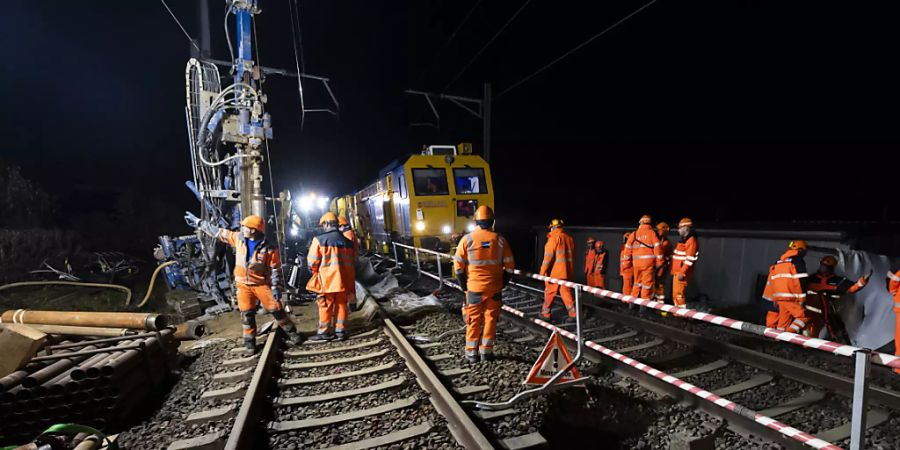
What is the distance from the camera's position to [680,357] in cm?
445

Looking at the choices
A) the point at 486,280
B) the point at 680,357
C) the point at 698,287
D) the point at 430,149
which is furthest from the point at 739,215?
the point at 486,280

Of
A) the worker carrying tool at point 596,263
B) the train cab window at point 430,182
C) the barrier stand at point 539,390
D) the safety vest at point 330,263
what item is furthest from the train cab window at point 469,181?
the barrier stand at point 539,390

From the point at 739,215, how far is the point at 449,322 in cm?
3041

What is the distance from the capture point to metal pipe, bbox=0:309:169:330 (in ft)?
14.9

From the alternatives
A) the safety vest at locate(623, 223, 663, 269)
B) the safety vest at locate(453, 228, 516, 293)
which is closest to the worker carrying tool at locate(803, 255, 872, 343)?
the safety vest at locate(623, 223, 663, 269)

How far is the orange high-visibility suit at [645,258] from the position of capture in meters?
6.29

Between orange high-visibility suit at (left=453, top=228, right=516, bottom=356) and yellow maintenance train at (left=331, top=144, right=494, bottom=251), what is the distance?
4.95 meters

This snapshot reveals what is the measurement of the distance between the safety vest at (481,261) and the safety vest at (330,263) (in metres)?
1.76

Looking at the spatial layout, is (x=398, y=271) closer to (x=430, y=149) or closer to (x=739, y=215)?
(x=430, y=149)

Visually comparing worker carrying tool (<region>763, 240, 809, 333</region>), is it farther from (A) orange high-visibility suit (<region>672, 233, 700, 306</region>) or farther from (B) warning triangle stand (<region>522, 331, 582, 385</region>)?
(B) warning triangle stand (<region>522, 331, 582, 385</region>)

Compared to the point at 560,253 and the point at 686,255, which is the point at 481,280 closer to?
the point at 560,253

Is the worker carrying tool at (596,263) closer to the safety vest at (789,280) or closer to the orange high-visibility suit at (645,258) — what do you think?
the orange high-visibility suit at (645,258)

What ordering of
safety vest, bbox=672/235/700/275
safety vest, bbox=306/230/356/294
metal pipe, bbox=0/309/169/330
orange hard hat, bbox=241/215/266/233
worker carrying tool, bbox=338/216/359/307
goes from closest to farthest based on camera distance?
metal pipe, bbox=0/309/169/330
orange hard hat, bbox=241/215/266/233
safety vest, bbox=306/230/356/294
worker carrying tool, bbox=338/216/359/307
safety vest, bbox=672/235/700/275

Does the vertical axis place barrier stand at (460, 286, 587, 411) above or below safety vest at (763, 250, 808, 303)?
below
